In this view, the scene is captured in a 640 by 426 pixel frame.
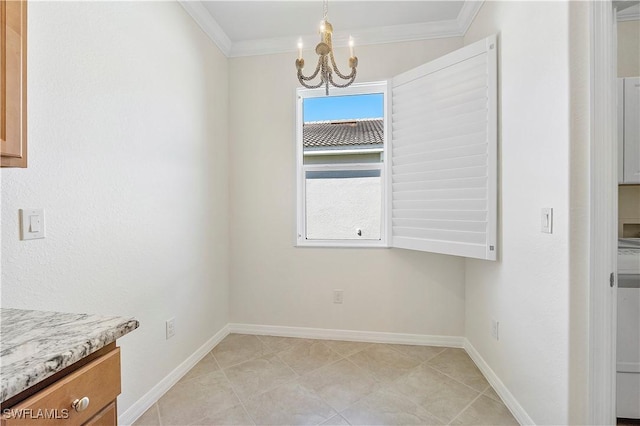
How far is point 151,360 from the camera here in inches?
72.5

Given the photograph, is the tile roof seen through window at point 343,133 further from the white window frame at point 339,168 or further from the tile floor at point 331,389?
A: the tile floor at point 331,389

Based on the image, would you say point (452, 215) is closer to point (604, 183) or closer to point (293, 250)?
point (604, 183)

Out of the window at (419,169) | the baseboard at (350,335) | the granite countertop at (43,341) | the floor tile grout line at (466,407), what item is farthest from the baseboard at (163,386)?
the floor tile grout line at (466,407)

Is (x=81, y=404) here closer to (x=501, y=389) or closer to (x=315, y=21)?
(x=501, y=389)

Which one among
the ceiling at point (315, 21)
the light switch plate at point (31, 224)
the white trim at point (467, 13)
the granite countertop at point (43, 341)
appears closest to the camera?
the granite countertop at point (43, 341)

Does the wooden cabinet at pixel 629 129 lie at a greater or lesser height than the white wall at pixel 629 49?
lesser

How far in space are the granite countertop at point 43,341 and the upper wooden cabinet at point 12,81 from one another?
501mm

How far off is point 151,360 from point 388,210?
208cm

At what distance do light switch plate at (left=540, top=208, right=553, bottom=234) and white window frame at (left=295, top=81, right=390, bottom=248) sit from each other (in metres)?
1.29

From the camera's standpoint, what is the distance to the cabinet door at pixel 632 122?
179 cm

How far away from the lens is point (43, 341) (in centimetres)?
73

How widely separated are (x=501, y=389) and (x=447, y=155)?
1.61m

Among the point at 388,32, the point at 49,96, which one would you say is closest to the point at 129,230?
the point at 49,96

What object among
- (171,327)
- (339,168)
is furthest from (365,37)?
(171,327)
